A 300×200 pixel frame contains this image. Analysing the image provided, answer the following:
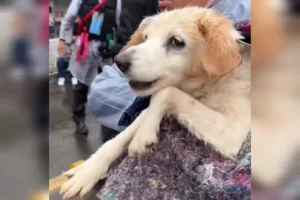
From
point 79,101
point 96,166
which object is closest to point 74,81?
point 79,101

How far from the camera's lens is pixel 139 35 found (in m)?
0.70

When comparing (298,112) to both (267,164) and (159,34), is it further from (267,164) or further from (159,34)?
(159,34)

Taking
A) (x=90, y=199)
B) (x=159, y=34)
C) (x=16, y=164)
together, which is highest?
(x=159, y=34)

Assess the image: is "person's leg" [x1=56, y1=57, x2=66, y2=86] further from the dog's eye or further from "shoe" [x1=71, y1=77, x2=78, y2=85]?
the dog's eye

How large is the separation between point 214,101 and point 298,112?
182 mm

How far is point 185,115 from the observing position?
66 cm

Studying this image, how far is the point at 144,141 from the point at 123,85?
0.11 meters

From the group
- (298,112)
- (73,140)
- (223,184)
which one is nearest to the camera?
(298,112)

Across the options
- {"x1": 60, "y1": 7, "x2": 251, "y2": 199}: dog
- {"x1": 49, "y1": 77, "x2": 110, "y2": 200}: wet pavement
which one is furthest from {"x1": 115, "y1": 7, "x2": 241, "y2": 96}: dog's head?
{"x1": 49, "y1": 77, "x2": 110, "y2": 200}: wet pavement

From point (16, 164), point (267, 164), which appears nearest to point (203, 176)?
point (267, 164)

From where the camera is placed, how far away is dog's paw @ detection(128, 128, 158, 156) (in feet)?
2.14

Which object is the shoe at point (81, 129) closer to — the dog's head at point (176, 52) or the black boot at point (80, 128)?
the black boot at point (80, 128)

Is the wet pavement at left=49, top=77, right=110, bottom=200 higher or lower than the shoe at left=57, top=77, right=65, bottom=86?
lower

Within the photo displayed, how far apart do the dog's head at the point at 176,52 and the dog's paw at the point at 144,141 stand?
6 cm
